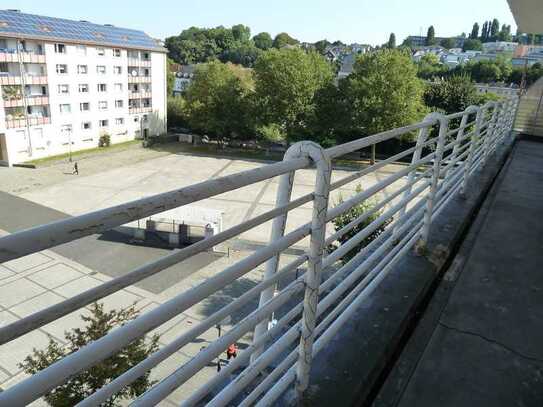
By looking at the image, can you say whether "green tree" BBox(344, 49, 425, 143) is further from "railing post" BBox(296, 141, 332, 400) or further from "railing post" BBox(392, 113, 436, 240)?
"railing post" BBox(296, 141, 332, 400)

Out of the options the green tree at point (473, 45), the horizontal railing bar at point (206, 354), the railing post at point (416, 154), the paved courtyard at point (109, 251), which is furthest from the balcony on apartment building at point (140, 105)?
the green tree at point (473, 45)

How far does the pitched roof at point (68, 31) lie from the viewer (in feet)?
81.2

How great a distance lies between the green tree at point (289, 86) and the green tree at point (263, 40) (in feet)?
351

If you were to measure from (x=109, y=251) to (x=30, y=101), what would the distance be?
1597cm

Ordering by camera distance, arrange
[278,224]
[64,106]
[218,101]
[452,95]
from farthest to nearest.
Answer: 1. [218,101]
2. [452,95]
3. [64,106]
4. [278,224]

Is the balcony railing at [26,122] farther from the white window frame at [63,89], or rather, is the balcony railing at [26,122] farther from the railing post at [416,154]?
the railing post at [416,154]

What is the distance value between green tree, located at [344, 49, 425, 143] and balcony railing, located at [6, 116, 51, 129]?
19.5 metres

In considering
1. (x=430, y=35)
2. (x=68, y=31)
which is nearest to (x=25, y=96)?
(x=68, y=31)

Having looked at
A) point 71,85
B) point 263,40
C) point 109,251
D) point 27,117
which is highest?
point 263,40

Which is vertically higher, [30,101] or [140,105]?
[30,101]

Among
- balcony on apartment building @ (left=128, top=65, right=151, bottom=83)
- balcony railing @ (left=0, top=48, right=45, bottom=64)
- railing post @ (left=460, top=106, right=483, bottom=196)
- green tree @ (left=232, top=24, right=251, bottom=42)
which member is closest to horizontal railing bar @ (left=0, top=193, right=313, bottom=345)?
railing post @ (left=460, top=106, right=483, bottom=196)

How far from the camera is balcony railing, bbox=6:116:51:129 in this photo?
24.7m

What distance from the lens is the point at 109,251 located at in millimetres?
14797

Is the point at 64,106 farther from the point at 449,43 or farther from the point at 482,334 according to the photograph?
the point at 449,43
